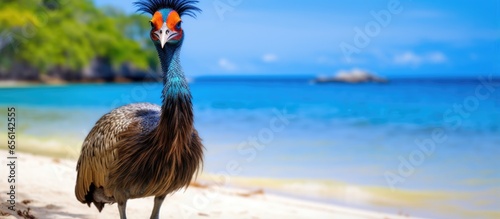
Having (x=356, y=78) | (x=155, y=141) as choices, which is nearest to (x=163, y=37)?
(x=155, y=141)

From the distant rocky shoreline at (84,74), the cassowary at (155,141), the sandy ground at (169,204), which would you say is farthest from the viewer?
the distant rocky shoreline at (84,74)

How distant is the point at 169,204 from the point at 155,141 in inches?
→ 102

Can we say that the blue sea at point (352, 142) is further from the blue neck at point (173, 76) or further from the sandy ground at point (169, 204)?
the blue neck at point (173, 76)

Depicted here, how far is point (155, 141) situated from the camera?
4820mm

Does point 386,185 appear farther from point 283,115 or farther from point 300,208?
point 283,115

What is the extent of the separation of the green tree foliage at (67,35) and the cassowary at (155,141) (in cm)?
4785

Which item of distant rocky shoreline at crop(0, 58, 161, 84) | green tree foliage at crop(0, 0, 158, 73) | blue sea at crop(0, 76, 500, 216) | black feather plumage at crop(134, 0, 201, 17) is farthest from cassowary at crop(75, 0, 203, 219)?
green tree foliage at crop(0, 0, 158, 73)

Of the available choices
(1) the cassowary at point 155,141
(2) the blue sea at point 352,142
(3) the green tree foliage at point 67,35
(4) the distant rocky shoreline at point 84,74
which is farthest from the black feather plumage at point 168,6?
(3) the green tree foliage at point 67,35

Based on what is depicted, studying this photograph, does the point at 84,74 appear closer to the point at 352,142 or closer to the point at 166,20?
the point at 352,142

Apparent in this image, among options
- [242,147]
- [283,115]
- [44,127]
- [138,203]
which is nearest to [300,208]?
[138,203]

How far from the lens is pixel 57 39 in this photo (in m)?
58.0

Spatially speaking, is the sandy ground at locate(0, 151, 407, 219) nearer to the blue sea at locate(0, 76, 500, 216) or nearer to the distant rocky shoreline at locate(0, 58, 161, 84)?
the blue sea at locate(0, 76, 500, 216)

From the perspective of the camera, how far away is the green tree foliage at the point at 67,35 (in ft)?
173

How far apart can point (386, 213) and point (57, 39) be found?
5422 cm
